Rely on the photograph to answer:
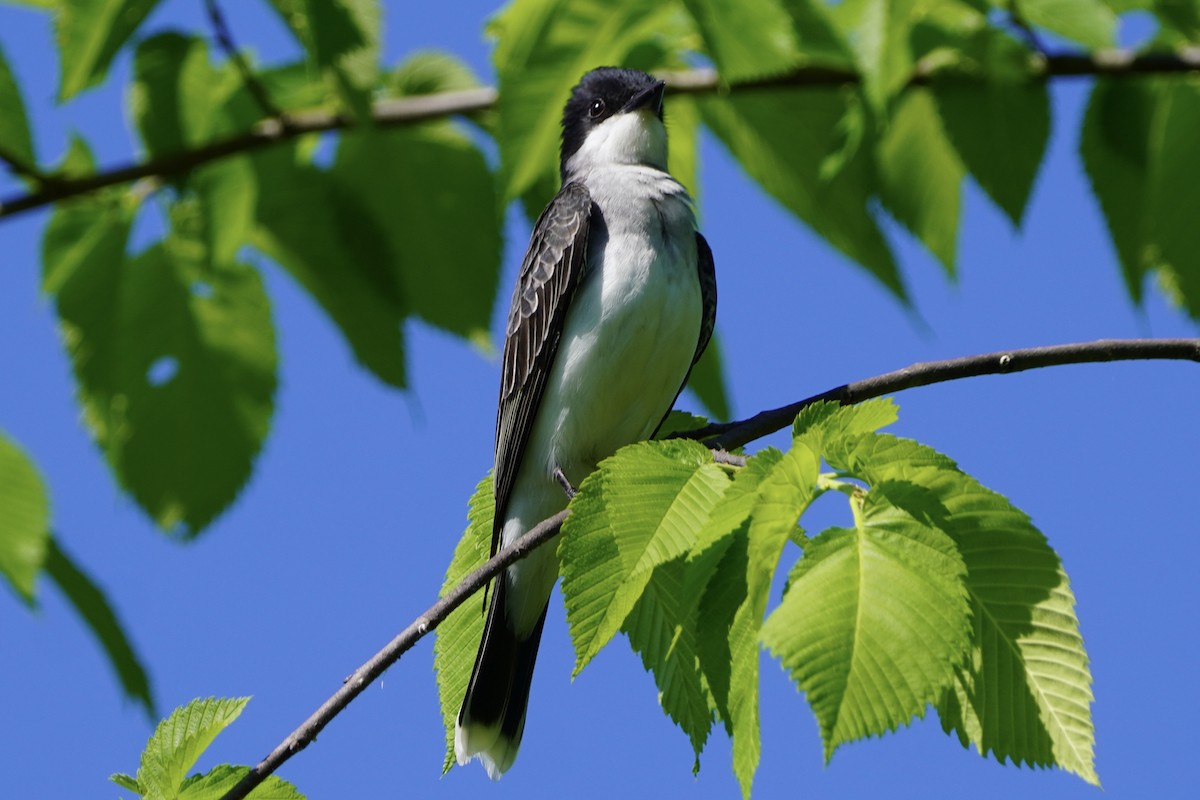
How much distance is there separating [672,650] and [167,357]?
2.22 meters

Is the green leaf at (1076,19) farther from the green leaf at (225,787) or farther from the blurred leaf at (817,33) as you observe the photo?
the green leaf at (225,787)

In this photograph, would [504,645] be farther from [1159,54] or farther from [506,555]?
[1159,54]

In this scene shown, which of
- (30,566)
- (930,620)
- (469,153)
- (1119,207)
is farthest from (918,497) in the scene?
(469,153)

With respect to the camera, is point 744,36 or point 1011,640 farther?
point 744,36

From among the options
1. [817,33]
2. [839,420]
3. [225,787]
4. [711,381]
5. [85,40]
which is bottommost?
[225,787]

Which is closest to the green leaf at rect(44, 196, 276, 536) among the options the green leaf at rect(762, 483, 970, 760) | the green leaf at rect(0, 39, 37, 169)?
the green leaf at rect(0, 39, 37, 169)

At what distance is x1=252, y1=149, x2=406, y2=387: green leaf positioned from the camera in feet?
14.0

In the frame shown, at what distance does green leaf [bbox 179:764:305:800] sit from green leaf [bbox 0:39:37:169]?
2042 millimetres

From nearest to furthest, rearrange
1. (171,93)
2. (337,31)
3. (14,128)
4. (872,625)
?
(872,625) < (337,31) < (14,128) < (171,93)

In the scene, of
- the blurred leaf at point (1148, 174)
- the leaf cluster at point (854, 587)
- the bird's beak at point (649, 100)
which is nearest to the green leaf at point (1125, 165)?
the blurred leaf at point (1148, 174)

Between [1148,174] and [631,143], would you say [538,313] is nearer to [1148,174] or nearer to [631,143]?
[631,143]

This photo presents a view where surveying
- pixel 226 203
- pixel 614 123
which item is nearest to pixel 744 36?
pixel 226 203

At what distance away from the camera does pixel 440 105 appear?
4.45 metres

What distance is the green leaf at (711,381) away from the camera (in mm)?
4590
